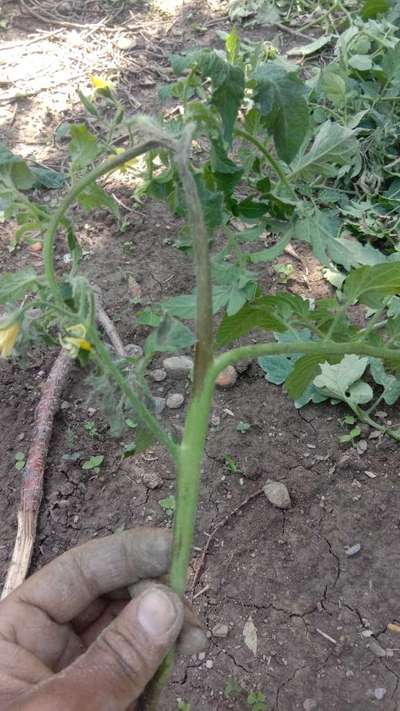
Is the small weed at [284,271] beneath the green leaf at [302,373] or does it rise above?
beneath

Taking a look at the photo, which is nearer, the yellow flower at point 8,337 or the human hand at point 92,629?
the yellow flower at point 8,337

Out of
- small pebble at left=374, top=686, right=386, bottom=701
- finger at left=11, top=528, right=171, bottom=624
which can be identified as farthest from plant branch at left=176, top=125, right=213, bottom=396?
small pebble at left=374, top=686, right=386, bottom=701

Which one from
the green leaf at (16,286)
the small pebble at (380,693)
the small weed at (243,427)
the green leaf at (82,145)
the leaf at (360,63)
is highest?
the green leaf at (82,145)

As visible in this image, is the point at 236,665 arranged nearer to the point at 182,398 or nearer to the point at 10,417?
the point at 182,398

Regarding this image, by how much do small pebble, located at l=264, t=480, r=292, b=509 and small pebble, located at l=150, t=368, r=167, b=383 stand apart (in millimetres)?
669

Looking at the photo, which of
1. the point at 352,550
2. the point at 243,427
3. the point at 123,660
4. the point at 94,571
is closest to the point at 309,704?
the point at 352,550

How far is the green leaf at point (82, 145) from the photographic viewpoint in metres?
1.51

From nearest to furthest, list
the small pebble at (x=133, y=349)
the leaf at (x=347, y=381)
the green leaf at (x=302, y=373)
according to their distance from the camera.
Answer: the green leaf at (x=302, y=373) → the leaf at (x=347, y=381) → the small pebble at (x=133, y=349)

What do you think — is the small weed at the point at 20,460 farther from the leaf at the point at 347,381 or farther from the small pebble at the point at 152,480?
the leaf at the point at 347,381

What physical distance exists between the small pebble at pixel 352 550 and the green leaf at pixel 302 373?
0.68 m

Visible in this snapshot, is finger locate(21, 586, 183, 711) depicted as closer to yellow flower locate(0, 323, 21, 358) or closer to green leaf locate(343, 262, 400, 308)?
yellow flower locate(0, 323, 21, 358)

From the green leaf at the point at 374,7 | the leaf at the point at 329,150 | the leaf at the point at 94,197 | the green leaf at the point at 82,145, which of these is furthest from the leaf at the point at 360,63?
the green leaf at the point at 82,145

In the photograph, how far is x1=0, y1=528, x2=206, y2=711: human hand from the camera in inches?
58.0

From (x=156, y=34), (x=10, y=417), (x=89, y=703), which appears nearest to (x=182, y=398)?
(x=10, y=417)
